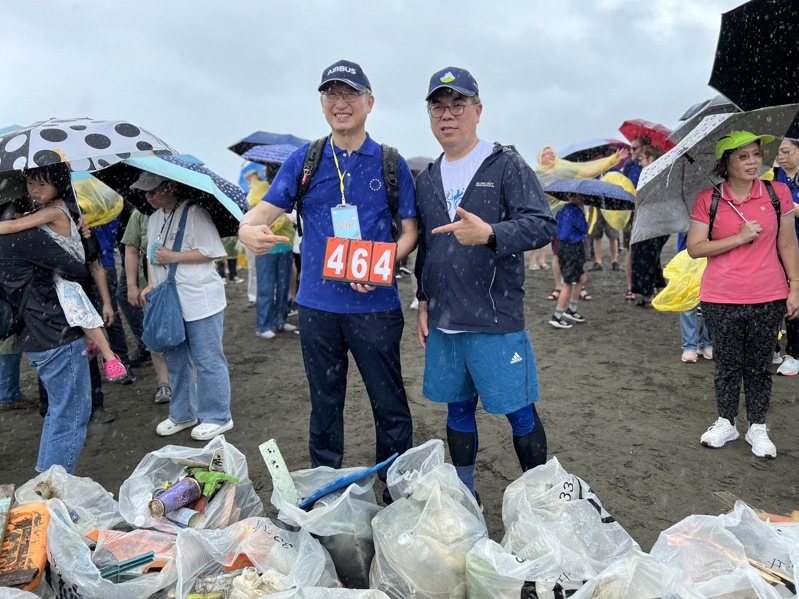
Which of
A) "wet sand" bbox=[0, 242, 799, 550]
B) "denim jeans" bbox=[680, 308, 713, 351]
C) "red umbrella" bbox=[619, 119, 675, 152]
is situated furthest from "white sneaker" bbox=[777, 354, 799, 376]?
"red umbrella" bbox=[619, 119, 675, 152]

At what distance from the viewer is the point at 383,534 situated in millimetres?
2100

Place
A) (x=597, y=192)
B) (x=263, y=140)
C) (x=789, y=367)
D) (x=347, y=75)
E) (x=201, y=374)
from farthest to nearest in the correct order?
(x=263, y=140)
(x=597, y=192)
(x=789, y=367)
(x=201, y=374)
(x=347, y=75)

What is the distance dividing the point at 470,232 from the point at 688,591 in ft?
4.42

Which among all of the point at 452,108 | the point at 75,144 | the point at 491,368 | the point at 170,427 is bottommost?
the point at 170,427

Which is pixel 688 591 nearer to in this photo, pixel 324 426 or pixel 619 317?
pixel 324 426

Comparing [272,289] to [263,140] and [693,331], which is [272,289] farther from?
[693,331]

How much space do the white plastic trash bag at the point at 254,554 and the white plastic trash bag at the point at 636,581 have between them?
0.85 meters

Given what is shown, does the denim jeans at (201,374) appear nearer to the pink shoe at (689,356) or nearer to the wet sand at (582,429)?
the wet sand at (582,429)

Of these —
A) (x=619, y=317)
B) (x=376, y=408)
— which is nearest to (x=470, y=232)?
(x=376, y=408)

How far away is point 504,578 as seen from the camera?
1.81 metres

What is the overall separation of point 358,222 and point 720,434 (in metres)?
2.64

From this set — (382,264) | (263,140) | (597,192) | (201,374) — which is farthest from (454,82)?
(263,140)

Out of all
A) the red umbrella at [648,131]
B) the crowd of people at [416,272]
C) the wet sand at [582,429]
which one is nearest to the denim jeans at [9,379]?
the wet sand at [582,429]

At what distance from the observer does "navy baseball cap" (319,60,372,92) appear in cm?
261
